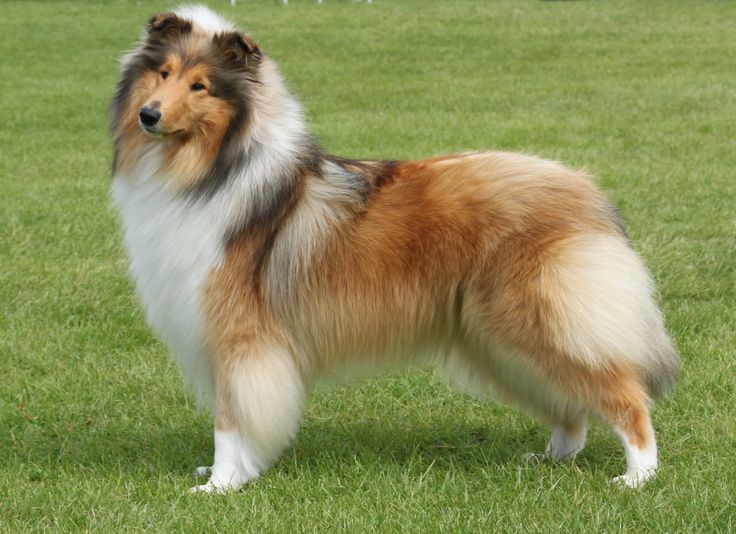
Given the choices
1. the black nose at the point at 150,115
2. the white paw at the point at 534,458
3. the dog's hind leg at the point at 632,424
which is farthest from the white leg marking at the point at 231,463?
the dog's hind leg at the point at 632,424

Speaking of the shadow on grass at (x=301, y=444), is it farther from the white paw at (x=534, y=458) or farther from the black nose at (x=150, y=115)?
the black nose at (x=150, y=115)

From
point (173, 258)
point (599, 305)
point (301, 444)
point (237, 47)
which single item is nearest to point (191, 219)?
point (173, 258)

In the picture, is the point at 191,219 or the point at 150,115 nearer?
the point at 150,115

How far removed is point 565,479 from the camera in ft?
14.5

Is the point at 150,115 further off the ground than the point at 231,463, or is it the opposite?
the point at 150,115

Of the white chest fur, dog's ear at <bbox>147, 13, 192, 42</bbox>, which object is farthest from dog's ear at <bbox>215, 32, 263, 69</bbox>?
the white chest fur

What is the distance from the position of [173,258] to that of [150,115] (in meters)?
0.56

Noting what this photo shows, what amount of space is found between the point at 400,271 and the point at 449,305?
240 millimetres

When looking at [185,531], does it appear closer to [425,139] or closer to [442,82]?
[425,139]

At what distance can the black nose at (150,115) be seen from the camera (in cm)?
427

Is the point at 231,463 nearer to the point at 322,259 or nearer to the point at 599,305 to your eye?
the point at 322,259

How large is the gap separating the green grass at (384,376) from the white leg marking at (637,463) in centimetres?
6

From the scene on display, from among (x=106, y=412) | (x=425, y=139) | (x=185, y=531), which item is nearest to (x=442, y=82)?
(x=425, y=139)

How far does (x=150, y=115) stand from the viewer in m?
4.27
